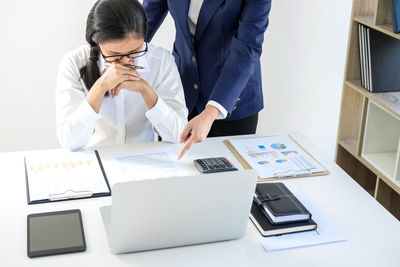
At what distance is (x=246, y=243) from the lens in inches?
58.5

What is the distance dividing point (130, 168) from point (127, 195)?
508 mm

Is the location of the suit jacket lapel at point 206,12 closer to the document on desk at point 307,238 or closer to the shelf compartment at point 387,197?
the document on desk at point 307,238

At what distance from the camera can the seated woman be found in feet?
6.19

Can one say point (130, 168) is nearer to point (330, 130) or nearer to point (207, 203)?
point (207, 203)

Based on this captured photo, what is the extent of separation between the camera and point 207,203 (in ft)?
4.65

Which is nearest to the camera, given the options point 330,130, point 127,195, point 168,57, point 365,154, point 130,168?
point 127,195

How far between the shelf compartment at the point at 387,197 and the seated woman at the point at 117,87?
3.40 feet

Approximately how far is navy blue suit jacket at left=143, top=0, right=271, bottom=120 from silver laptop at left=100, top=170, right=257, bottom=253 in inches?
25.1

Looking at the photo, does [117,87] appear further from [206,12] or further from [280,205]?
[280,205]

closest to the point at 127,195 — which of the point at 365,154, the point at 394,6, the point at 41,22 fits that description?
the point at 394,6

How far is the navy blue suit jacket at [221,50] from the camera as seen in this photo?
205 centimetres

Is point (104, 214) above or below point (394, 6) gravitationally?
below

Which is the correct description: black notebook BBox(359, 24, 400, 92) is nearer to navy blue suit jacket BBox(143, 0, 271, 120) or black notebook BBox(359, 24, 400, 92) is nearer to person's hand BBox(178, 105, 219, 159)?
navy blue suit jacket BBox(143, 0, 271, 120)

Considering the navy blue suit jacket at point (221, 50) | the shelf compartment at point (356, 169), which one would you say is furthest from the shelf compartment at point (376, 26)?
the shelf compartment at point (356, 169)
